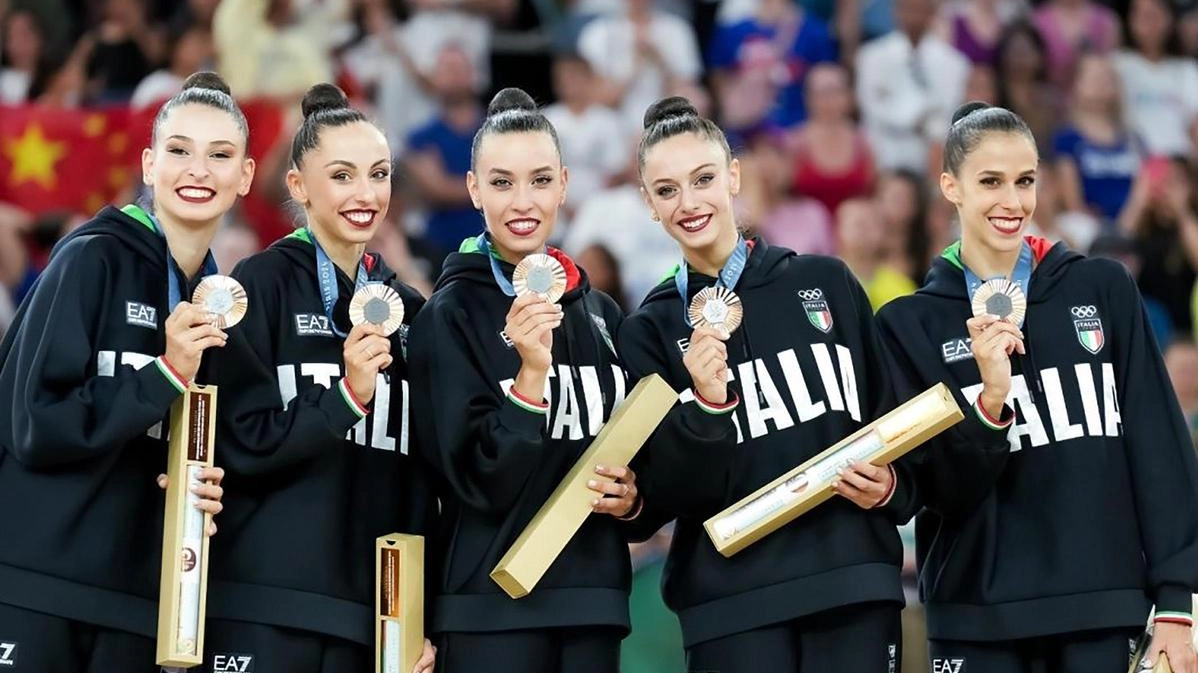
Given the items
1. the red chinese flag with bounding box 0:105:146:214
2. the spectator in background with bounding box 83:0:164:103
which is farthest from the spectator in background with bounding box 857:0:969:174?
the red chinese flag with bounding box 0:105:146:214

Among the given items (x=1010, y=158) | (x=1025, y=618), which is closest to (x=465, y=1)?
(x=1010, y=158)

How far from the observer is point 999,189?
5.09m

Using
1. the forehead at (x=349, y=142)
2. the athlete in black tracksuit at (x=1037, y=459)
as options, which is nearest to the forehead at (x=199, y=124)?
the forehead at (x=349, y=142)

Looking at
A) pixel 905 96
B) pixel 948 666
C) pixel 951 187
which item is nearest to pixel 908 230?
pixel 905 96

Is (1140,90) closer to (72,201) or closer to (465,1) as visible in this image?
(465,1)

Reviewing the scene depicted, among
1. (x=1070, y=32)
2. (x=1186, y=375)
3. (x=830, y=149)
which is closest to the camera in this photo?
(x=1186, y=375)

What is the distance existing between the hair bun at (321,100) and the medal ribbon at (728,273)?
1052mm

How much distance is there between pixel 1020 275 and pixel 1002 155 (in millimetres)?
330

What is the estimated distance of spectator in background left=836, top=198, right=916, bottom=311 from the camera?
9.40 metres

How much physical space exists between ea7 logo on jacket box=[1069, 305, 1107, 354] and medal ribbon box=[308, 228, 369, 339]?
1900mm

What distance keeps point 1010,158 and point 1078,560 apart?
110cm

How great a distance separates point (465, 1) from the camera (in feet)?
33.9

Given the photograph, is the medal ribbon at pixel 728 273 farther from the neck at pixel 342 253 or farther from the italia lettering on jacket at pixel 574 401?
the neck at pixel 342 253

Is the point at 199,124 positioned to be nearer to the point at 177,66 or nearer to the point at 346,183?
the point at 346,183
